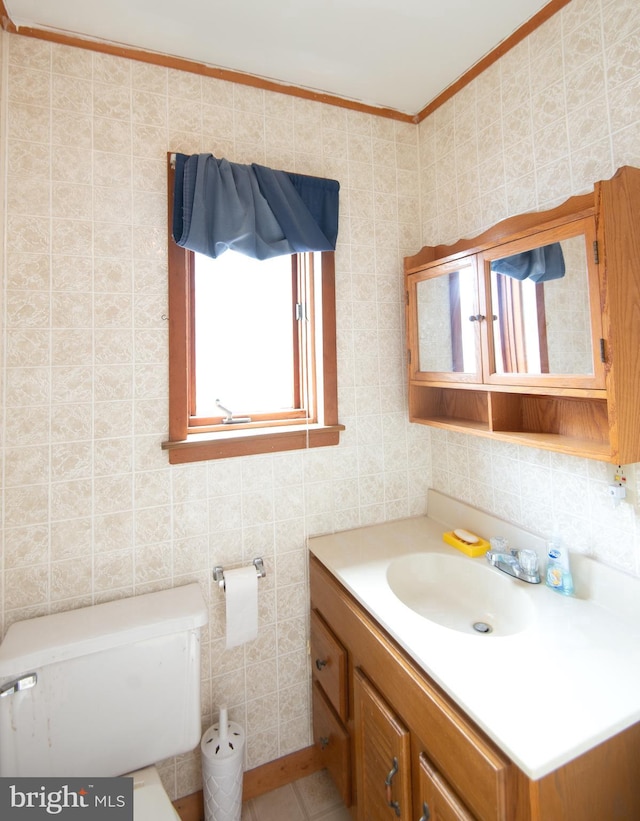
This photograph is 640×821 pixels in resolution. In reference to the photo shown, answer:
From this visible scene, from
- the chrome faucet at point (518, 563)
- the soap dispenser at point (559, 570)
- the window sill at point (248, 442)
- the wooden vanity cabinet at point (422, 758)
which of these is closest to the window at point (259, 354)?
the window sill at point (248, 442)

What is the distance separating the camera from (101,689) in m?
1.08

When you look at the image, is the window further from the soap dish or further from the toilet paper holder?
the soap dish

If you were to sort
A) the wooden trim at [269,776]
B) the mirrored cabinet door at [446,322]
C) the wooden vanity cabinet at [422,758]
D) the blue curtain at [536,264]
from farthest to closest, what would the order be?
the wooden trim at [269,776], the mirrored cabinet door at [446,322], the blue curtain at [536,264], the wooden vanity cabinet at [422,758]

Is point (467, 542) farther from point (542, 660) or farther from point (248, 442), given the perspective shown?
point (248, 442)

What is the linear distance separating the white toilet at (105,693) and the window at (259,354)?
517 mm

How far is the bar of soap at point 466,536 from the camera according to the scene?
139 centimetres

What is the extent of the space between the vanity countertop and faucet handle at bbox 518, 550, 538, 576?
0.14 ft

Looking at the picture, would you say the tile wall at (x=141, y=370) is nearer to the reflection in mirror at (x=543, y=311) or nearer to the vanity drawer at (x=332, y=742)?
the vanity drawer at (x=332, y=742)

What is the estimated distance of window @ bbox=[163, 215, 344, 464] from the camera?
1.45 meters

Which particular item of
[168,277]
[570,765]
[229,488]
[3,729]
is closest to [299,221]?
[168,277]

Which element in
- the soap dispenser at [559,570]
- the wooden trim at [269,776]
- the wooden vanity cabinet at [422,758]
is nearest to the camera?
the wooden vanity cabinet at [422,758]

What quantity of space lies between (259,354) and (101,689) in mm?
1124

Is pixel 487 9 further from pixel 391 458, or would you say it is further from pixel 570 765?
pixel 570 765

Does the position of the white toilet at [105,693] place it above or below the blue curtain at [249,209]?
below
